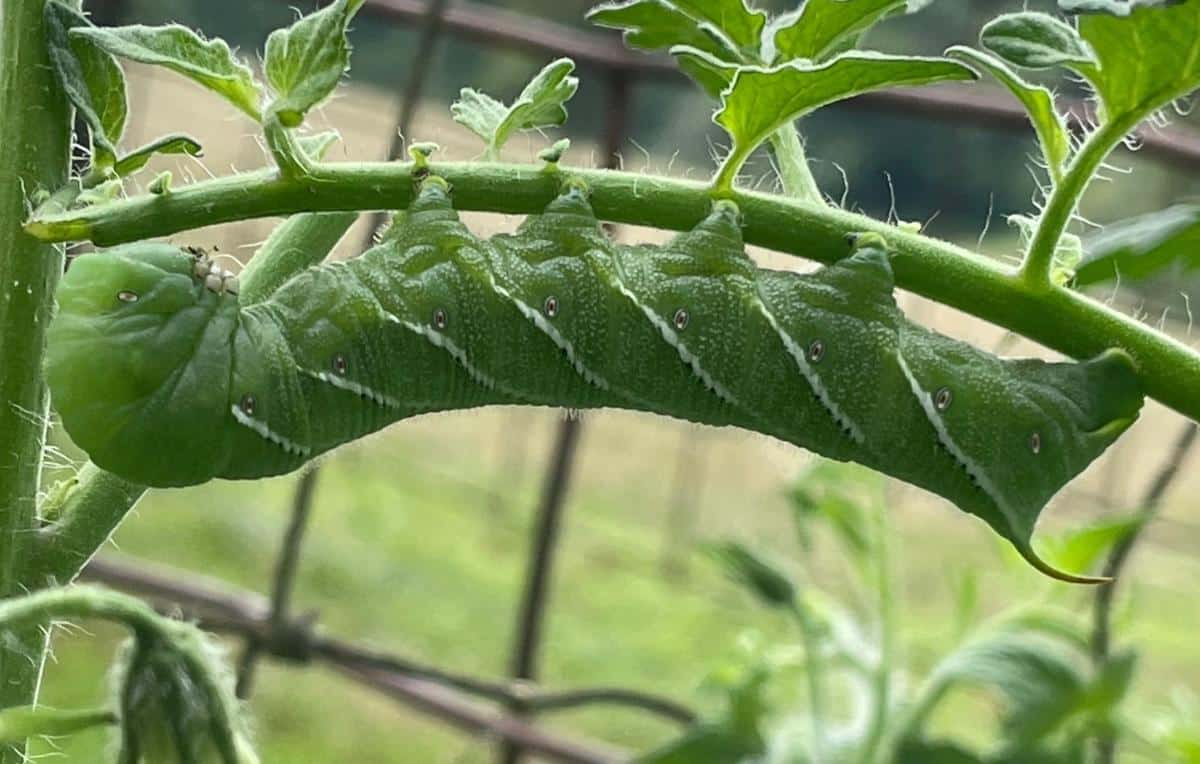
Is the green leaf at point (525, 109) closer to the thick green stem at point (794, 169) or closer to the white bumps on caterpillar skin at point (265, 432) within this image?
the thick green stem at point (794, 169)

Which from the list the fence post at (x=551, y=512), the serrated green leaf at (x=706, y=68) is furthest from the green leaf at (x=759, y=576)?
the serrated green leaf at (x=706, y=68)

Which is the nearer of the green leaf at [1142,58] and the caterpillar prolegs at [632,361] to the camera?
the green leaf at [1142,58]

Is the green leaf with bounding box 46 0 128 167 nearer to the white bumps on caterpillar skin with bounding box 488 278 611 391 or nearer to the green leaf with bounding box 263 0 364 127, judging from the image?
the green leaf with bounding box 263 0 364 127

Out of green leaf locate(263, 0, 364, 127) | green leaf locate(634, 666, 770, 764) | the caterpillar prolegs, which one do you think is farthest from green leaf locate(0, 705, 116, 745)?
green leaf locate(634, 666, 770, 764)

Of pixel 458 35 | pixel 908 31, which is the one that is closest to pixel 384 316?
pixel 458 35

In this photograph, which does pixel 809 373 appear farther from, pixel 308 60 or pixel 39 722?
pixel 39 722

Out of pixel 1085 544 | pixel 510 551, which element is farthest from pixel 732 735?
pixel 510 551
